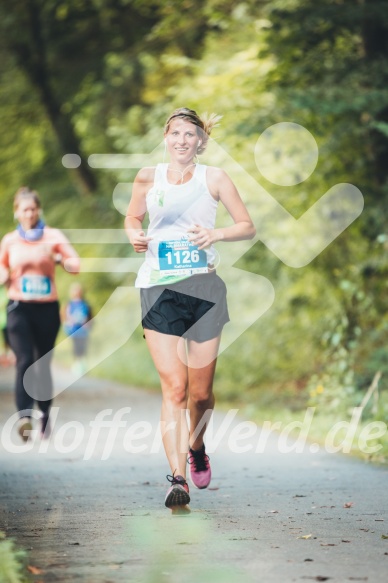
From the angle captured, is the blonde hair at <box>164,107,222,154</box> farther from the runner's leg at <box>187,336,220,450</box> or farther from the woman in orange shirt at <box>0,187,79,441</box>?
the woman in orange shirt at <box>0,187,79,441</box>

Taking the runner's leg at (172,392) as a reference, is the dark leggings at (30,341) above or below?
below

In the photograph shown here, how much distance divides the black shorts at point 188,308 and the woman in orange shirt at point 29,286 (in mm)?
3213

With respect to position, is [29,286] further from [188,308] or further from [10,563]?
[10,563]

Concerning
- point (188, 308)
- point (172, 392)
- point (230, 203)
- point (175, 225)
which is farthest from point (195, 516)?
point (230, 203)

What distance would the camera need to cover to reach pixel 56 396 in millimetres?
16484

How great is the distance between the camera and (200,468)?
6.94 m

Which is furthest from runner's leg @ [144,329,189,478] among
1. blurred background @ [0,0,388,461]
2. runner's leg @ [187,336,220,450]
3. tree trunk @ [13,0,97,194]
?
tree trunk @ [13,0,97,194]

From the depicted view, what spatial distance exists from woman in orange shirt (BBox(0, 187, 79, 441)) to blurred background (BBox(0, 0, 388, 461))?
2605 mm

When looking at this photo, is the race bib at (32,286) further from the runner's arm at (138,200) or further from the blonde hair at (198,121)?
the blonde hair at (198,121)

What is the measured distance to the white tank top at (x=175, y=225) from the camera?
6.45m

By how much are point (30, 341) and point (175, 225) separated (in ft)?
12.1

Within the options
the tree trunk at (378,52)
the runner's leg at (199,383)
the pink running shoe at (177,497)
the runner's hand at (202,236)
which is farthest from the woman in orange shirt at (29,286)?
the tree trunk at (378,52)

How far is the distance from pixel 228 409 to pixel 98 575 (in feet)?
31.2

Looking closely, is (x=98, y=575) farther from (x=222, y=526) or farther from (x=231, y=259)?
(x=231, y=259)
